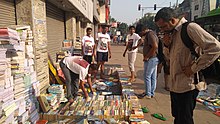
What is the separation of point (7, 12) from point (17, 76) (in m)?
1.30

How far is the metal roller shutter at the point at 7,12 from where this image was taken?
3.15 meters

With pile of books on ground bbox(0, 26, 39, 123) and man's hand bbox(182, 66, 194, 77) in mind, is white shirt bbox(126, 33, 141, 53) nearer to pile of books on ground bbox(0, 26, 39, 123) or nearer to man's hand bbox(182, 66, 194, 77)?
pile of books on ground bbox(0, 26, 39, 123)

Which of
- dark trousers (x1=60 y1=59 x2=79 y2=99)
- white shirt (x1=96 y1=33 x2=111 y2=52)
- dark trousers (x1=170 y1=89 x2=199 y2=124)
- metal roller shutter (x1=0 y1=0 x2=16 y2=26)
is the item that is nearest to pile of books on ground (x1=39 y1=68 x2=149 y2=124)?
dark trousers (x1=60 y1=59 x2=79 y2=99)

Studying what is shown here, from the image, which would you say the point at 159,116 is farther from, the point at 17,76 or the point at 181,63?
the point at 17,76

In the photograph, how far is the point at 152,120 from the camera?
3.56 metres

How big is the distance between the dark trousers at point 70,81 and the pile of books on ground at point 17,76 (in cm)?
78

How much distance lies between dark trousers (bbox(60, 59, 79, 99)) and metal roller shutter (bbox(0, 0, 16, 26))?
132 centimetres

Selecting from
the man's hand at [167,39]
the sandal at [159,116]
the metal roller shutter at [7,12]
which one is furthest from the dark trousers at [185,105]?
the metal roller shutter at [7,12]

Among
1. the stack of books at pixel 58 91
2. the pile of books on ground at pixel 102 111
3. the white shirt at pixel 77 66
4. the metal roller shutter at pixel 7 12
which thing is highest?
the metal roller shutter at pixel 7 12

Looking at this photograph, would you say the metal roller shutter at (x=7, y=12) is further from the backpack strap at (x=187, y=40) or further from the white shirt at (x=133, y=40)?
→ the white shirt at (x=133, y=40)

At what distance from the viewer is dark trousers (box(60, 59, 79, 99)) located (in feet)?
13.5

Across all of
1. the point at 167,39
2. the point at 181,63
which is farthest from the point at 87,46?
A: the point at 181,63

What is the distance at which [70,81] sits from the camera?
13.9 ft

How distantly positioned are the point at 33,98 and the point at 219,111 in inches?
153
